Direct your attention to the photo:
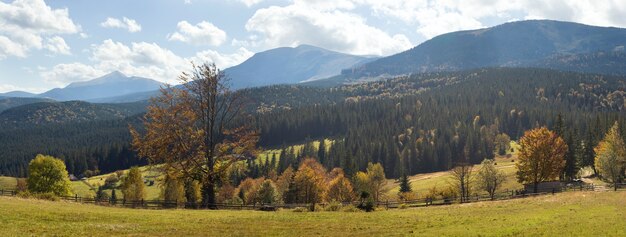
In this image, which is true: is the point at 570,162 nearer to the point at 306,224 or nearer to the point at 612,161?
the point at 612,161

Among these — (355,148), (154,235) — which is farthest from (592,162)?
(154,235)

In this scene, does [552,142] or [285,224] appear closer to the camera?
[285,224]

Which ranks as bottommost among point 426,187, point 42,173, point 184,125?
point 426,187

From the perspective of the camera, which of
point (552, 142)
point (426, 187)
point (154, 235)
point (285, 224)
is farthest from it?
point (426, 187)

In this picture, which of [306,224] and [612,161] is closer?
[306,224]

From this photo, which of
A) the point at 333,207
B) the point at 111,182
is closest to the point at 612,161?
the point at 333,207

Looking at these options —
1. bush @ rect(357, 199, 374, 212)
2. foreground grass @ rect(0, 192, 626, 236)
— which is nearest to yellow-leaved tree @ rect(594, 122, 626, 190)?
foreground grass @ rect(0, 192, 626, 236)

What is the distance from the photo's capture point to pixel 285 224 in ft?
102

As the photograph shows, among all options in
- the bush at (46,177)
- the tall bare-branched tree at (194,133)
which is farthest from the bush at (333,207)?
the bush at (46,177)

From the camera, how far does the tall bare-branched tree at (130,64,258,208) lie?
41219 millimetres

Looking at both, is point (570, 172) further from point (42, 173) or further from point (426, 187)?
point (42, 173)

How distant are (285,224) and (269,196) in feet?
215

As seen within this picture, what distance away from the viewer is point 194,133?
43188mm

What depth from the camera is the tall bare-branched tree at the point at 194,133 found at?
4122 cm
